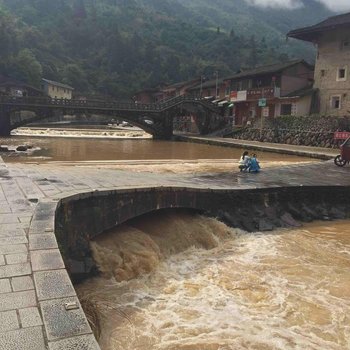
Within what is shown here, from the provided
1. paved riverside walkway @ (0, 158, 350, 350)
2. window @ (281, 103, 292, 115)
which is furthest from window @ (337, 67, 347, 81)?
paved riverside walkway @ (0, 158, 350, 350)

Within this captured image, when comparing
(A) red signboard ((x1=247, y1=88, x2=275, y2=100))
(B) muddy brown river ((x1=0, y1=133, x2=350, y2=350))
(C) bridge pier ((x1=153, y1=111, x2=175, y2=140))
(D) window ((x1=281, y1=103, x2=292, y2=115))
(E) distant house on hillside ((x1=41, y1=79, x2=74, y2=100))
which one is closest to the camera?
(B) muddy brown river ((x1=0, y1=133, x2=350, y2=350))

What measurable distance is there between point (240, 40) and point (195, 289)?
5400 inches

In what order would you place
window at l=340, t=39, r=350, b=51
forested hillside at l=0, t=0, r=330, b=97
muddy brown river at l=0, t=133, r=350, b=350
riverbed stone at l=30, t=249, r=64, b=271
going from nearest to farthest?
riverbed stone at l=30, t=249, r=64, b=271 < muddy brown river at l=0, t=133, r=350, b=350 < window at l=340, t=39, r=350, b=51 < forested hillside at l=0, t=0, r=330, b=97

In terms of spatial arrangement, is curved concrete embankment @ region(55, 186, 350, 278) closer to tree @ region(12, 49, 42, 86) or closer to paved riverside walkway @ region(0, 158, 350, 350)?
paved riverside walkway @ region(0, 158, 350, 350)

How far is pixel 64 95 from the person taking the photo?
88.2m

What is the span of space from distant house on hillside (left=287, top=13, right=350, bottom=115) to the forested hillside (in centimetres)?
5871

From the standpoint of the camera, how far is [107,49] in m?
120

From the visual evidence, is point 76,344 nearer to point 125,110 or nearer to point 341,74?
point 341,74

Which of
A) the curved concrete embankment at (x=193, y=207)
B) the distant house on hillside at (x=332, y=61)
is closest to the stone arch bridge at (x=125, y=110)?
the distant house on hillside at (x=332, y=61)

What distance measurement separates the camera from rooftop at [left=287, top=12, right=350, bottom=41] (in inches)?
1395

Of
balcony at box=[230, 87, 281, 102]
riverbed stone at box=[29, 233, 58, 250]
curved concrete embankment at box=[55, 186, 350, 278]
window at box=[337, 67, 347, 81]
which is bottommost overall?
curved concrete embankment at box=[55, 186, 350, 278]

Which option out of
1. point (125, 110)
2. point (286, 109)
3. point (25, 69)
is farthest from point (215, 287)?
point (25, 69)

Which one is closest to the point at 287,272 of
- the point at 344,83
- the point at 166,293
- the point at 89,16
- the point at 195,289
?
the point at 195,289

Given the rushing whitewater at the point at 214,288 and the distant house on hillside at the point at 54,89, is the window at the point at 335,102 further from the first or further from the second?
the distant house on hillside at the point at 54,89
